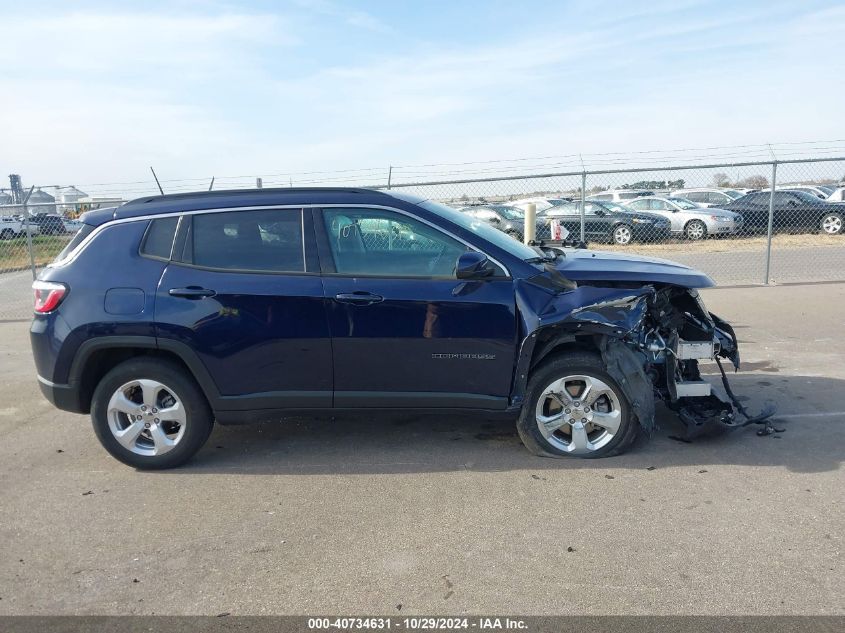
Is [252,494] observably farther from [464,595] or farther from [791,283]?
[791,283]

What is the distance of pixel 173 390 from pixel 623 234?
53.8 feet

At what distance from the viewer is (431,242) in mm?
4617

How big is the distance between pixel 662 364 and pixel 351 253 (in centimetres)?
235

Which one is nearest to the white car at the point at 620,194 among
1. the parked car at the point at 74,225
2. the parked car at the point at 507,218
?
the parked car at the point at 507,218

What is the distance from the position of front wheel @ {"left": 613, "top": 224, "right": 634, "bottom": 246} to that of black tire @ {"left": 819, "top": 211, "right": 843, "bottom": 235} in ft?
18.9

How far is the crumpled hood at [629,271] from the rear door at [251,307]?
5.61ft

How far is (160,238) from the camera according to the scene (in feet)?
15.4

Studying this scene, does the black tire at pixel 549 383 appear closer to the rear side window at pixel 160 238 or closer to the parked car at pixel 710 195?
the rear side window at pixel 160 238

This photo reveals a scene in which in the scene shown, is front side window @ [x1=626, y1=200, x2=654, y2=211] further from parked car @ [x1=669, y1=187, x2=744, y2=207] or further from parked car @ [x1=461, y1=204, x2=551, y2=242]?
parked car @ [x1=461, y1=204, x2=551, y2=242]

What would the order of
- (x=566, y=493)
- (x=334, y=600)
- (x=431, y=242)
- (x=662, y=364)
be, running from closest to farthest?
(x=334, y=600)
(x=566, y=493)
(x=431, y=242)
(x=662, y=364)

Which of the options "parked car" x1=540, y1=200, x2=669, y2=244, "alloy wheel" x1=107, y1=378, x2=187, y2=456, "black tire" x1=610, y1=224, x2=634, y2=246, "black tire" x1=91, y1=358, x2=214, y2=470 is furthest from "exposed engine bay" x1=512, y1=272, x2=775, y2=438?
"black tire" x1=610, y1=224, x2=634, y2=246

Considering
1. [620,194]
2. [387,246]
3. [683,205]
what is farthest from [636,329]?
[620,194]

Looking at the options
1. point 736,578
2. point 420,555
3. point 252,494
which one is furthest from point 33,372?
point 736,578

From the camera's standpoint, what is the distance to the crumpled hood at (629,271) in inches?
181
